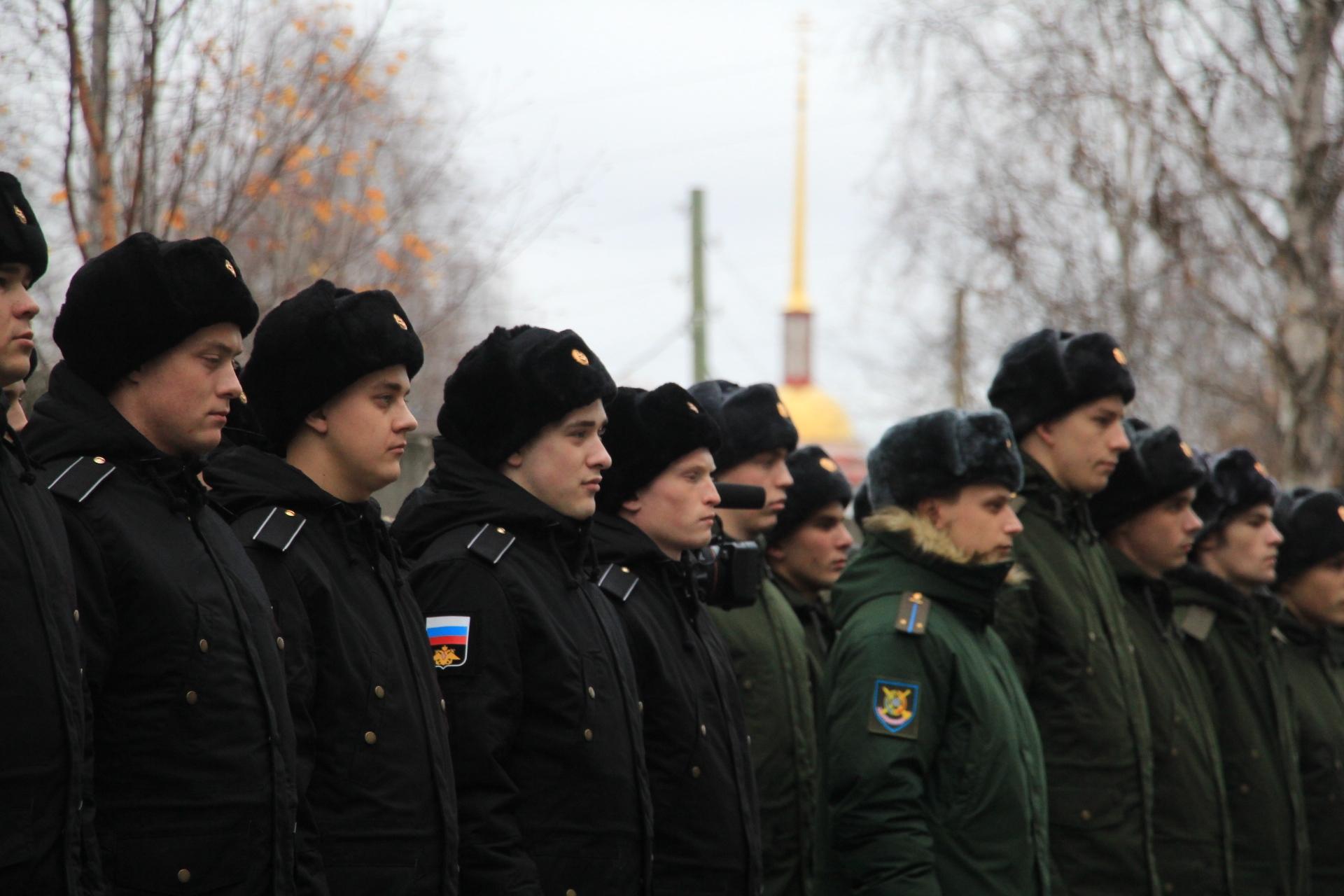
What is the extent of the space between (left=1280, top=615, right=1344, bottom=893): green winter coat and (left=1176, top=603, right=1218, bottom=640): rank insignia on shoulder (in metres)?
0.61

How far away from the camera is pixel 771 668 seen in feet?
20.9

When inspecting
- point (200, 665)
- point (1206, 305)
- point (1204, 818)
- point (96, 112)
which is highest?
point (1206, 305)

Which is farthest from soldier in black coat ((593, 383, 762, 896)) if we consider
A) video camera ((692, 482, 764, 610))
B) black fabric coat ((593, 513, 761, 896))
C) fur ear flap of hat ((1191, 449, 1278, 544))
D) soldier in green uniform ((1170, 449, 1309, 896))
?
fur ear flap of hat ((1191, 449, 1278, 544))

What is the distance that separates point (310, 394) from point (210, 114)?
3.51m

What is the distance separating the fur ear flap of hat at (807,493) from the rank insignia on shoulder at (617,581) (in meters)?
2.15

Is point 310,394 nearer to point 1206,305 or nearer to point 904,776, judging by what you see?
point 904,776

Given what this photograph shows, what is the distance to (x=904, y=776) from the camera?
17.4ft

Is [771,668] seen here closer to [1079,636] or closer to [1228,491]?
[1079,636]

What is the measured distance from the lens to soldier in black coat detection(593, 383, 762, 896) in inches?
191

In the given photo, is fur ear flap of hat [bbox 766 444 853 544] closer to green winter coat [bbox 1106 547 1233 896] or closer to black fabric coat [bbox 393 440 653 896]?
green winter coat [bbox 1106 547 1233 896]

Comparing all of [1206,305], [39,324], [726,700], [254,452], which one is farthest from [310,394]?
[1206,305]

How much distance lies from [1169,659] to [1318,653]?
163 cm

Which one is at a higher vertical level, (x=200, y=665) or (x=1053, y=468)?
(x=1053, y=468)

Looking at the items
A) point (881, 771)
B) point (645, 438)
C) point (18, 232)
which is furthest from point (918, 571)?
point (18, 232)
